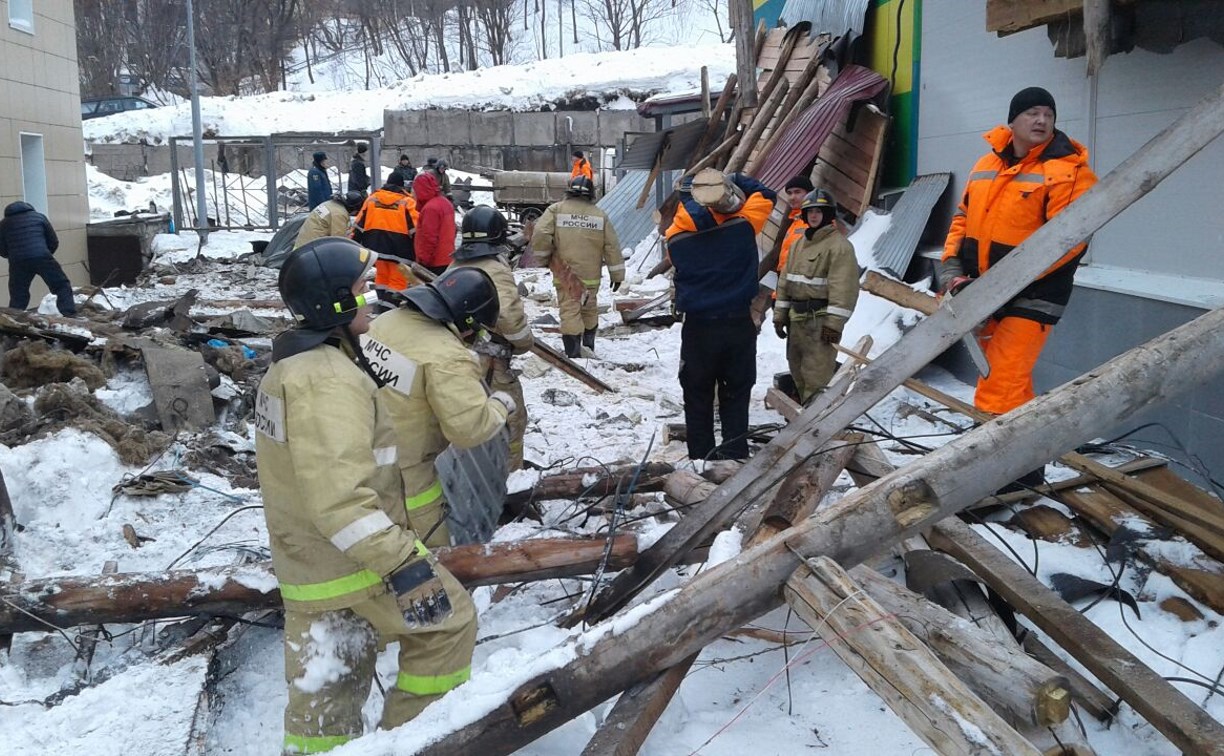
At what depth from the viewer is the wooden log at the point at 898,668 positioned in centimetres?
219

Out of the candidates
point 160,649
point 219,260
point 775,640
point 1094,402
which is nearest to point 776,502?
point 775,640

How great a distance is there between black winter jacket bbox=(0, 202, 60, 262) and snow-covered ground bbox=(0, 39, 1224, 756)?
173 inches

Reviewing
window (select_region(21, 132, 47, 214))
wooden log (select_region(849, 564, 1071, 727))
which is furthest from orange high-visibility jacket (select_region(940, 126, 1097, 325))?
window (select_region(21, 132, 47, 214))

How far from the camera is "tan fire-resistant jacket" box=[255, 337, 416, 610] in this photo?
2744 mm

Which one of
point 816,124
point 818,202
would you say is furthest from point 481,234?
point 816,124

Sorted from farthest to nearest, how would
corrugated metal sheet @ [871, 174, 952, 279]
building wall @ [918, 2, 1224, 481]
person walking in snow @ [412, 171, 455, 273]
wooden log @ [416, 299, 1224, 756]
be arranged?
person walking in snow @ [412, 171, 455, 273] → corrugated metal sheet @ [871, 174, 952, 279] → building wall @ [918, 2, 1224, 481] → wooden log @ [416, 299, 1224, 756]

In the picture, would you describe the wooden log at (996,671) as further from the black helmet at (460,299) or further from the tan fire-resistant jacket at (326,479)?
the black helmet at (460,299)

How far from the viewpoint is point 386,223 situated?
10039 millimetres

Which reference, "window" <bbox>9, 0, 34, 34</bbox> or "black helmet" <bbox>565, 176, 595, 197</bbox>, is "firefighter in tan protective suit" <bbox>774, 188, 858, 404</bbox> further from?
"window" <bbox>9, 0, 34, 34</bbox>

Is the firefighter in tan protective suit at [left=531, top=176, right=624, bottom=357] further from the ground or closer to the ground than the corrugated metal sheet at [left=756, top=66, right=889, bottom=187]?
closer to the ground

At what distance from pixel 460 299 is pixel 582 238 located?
18.2ft

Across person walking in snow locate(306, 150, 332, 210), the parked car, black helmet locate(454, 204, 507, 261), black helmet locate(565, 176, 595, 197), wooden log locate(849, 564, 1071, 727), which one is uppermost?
the parked car

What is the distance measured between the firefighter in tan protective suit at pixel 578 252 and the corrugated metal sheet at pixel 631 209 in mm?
6040

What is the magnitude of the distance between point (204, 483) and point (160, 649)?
7.11 feet
